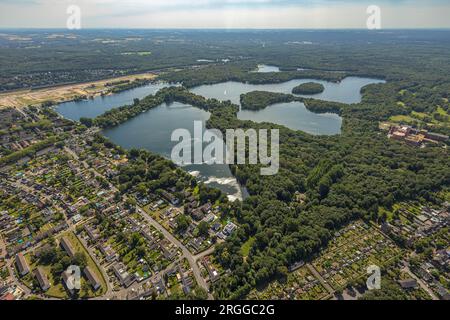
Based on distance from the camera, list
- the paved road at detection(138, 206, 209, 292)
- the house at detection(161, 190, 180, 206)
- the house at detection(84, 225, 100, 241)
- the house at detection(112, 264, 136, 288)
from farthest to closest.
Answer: the house at detection(161, 190, 180, 206) < the house at detection(84, 225, 100, 241) < the paved road at detection(138, 206, 209, 292) < the house at detection(112, 264, 136, 288)

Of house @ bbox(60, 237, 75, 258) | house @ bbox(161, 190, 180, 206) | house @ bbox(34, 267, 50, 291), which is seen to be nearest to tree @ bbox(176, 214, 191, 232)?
house @ bbox(161, 190, 180, 206)

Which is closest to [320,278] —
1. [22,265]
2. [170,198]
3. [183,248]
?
[183,248]

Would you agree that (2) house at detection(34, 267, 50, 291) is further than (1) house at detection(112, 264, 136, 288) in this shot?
No

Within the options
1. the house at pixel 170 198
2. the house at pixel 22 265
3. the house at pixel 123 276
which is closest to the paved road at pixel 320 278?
the house at pixel 123 276

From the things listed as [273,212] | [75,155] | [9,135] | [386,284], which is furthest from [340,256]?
[9,135]

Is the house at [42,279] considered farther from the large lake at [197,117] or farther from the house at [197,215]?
the large lake at [197,117]

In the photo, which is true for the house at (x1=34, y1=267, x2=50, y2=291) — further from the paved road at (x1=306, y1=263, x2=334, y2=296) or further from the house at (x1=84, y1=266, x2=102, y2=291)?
the paved road at (x1=306, y1=263, x2=334, y2=296)

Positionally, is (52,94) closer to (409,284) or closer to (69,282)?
(69,282)

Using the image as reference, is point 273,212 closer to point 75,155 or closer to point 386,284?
point 386,284
